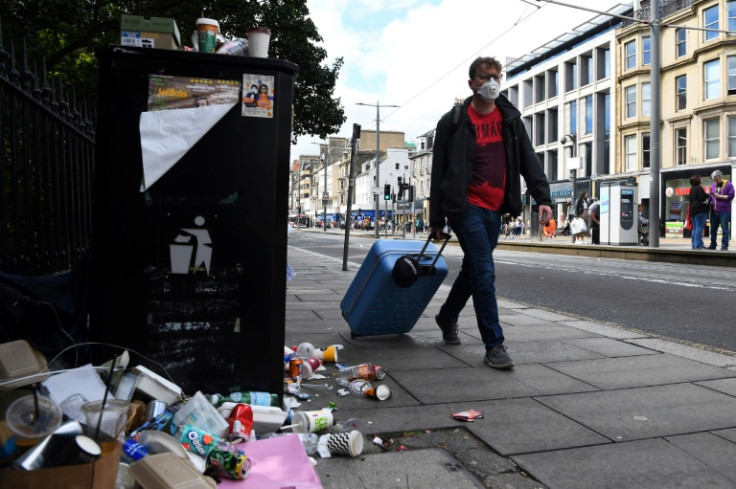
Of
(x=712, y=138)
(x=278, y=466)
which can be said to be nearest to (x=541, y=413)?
(x=278, y=466)

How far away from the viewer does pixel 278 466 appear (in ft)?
6.64

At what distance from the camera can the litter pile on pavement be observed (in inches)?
57.3

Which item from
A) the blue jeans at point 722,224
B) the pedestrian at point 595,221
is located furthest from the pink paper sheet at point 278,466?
the pedestrian at point 595,221

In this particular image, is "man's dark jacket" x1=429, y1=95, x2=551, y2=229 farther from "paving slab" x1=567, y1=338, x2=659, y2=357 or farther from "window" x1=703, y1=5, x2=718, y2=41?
"window" x1=703, y1=5, x2=718, y2=41

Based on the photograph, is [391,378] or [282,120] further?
[391,378]

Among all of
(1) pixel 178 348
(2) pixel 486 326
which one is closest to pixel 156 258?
(1) pixel 178 348

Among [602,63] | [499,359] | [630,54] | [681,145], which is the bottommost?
[499,359]

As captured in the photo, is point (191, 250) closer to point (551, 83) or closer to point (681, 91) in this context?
point (681, 91)

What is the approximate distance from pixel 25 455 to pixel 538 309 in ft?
18.5

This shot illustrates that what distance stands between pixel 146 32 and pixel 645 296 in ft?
23.2

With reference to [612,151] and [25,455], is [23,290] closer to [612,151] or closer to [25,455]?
[25,455]

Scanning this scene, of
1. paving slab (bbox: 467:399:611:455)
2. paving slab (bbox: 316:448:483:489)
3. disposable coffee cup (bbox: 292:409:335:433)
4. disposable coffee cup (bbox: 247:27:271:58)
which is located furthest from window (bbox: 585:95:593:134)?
paving slab (bbox: 316:448:483:489)

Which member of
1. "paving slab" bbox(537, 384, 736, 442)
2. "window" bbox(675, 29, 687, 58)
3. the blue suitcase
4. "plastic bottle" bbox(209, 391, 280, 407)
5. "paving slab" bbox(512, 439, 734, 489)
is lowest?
"paving slab" bbox(512, 439, 734, 489)

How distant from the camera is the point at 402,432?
2467 mm
